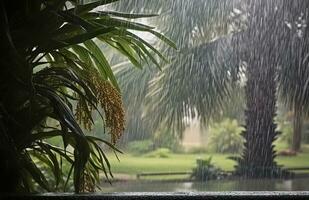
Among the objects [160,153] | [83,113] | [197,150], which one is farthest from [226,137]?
[83,113]

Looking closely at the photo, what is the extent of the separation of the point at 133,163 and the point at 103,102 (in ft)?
1.30

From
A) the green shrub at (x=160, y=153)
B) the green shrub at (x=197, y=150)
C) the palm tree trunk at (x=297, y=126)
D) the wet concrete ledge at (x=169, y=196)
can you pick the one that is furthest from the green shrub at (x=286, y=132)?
the wet concrete ledge at (x=169, y=196)

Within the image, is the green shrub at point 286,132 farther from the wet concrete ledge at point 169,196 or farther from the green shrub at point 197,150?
the wet concrete ledge at point 169,196

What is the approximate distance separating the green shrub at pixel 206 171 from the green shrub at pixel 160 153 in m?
0.09

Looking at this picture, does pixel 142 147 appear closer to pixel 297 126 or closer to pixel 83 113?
pixel 83 113

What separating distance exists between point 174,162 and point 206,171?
3.8 inches

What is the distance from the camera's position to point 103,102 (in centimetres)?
102

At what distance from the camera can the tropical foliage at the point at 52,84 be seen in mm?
920

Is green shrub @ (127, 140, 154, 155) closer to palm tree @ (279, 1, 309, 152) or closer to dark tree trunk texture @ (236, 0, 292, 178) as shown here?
dark tree trunk texture @ (236, 0, 292, 178)

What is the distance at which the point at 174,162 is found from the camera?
1.40m

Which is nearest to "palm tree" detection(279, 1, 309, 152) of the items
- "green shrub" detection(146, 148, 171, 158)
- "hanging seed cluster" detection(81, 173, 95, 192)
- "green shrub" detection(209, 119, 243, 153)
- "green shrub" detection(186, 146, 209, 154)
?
"green shrub" detection(209, 119, 243, 153)

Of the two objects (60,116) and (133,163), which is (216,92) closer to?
(133,163)

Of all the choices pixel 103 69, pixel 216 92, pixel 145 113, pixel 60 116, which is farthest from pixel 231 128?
pixel 60 116

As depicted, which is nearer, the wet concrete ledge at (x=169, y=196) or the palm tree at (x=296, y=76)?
the wet concrete ledge at (x=169, y=196)
